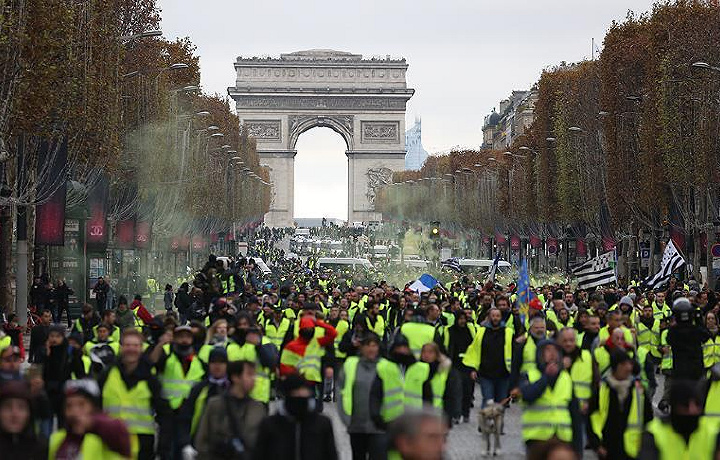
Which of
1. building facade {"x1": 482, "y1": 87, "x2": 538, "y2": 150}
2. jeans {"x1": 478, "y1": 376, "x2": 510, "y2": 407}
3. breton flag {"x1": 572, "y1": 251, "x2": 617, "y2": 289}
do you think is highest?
building facade {"x1": 482, "y1": 87, "x2": 538, "y2": 150}

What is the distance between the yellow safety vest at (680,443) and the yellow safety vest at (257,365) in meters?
5.58

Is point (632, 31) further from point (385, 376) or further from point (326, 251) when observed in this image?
point (326, 251)

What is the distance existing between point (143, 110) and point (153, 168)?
307 centimetres

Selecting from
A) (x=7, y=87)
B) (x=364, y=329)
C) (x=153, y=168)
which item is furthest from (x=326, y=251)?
(x=364, y=329)

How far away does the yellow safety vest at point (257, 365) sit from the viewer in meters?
16.1

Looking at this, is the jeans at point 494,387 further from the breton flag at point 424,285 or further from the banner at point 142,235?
the banner at point 142,235

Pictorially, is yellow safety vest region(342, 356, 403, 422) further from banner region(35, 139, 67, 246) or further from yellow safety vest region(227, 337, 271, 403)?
banner region(35, 139, 67, 246)

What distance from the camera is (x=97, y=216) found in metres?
46.9

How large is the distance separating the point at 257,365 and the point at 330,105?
505ft

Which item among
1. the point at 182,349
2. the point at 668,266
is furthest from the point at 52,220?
the point at 182,349

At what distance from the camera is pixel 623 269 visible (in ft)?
231

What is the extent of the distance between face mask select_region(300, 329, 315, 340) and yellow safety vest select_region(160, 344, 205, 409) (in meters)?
3.27

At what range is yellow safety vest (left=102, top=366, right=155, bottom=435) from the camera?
1391cm

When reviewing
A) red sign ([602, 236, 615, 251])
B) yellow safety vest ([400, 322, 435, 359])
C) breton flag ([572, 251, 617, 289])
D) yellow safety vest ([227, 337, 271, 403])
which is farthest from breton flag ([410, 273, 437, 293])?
red sign ([602, 236, 615, 251])
